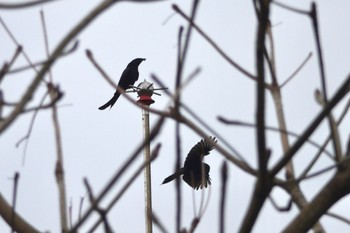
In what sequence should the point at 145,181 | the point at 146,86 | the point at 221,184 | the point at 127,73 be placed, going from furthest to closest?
the point at 127,73 → the point at 146,86 → the point at 145,181 → the point at 221,184

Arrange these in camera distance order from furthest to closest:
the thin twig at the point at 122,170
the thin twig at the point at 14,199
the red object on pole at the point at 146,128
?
1. the red object on pole at the point at 146,128
2. the thin twig at the point at 14,199
3. the thin twig at the point at 122,170

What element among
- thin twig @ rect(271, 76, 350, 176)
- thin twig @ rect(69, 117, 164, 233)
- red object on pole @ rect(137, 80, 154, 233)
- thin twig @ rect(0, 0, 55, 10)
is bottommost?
thin twig @ rect(69, 117, 164, 233)

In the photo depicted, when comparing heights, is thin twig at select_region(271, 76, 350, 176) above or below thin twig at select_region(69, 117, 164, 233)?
above

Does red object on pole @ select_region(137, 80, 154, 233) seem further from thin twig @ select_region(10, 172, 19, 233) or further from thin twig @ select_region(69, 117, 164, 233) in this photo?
thin twig @ select_region(69, 117, 164, 233)

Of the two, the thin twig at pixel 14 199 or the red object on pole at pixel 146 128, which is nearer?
the thin twig at pixel 14 199

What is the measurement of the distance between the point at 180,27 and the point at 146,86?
495 centimetres

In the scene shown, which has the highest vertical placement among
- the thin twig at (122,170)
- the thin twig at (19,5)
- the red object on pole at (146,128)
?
the red object on pole at (146,128)

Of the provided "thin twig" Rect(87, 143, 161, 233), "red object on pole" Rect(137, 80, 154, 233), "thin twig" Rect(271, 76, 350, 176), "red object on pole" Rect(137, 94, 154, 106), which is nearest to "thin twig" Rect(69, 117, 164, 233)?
"thin twig" Rect(87, 143, 161, 233)

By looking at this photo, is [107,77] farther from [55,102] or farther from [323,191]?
[323,191]

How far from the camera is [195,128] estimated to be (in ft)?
4.21

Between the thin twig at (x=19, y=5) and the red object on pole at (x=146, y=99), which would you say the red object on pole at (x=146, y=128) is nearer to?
the red object on pole at (x=146, y=99)

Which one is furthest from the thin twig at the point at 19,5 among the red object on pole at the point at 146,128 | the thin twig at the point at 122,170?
the red object on pole at the point at 146,128

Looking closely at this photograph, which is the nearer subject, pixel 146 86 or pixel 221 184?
pixel 221 184

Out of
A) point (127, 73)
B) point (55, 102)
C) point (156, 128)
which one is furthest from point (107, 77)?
point (127, 73)
